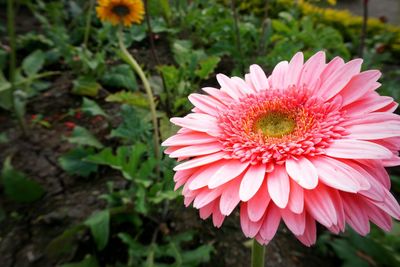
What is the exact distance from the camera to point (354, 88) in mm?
459

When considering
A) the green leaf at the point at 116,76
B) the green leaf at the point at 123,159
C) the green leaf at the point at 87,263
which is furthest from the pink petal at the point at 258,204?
the green leaf at the point at 116,76

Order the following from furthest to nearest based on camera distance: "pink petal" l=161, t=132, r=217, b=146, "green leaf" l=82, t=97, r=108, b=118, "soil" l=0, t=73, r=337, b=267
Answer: "green leaf" l=82, t=97, r=108, b=118 < "soil" l=0, t=73, r=337, b=267 < "pink petal" l=161, t=132, r=217, b=146

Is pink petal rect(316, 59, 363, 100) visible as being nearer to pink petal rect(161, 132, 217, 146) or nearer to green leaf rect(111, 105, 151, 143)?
pink petal rect(161, 132, 217, 146)

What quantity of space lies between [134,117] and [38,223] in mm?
494

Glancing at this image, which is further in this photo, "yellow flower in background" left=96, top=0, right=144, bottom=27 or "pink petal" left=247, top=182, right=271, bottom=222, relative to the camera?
"yellow flower in background" left=96, top=0, right=144, bottom=27

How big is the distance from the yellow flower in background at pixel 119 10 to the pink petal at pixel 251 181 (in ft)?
3.86

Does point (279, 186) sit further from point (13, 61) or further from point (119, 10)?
point (13, 61)

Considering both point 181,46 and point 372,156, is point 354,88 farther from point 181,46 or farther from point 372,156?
point 181,46

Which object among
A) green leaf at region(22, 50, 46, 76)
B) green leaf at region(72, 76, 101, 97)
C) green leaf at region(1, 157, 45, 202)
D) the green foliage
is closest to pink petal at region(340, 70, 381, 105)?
the green foliage

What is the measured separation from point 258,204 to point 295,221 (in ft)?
0.15

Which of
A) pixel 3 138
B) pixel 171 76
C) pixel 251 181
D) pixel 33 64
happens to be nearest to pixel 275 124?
pixel 251 181

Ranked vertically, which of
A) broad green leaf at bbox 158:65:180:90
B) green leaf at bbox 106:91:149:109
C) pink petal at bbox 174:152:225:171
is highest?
broad green leaf at bbox 158:65:180:90

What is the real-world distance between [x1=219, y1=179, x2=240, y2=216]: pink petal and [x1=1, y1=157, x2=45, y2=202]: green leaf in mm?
1068

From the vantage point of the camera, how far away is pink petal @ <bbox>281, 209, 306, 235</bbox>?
0.38 meters
